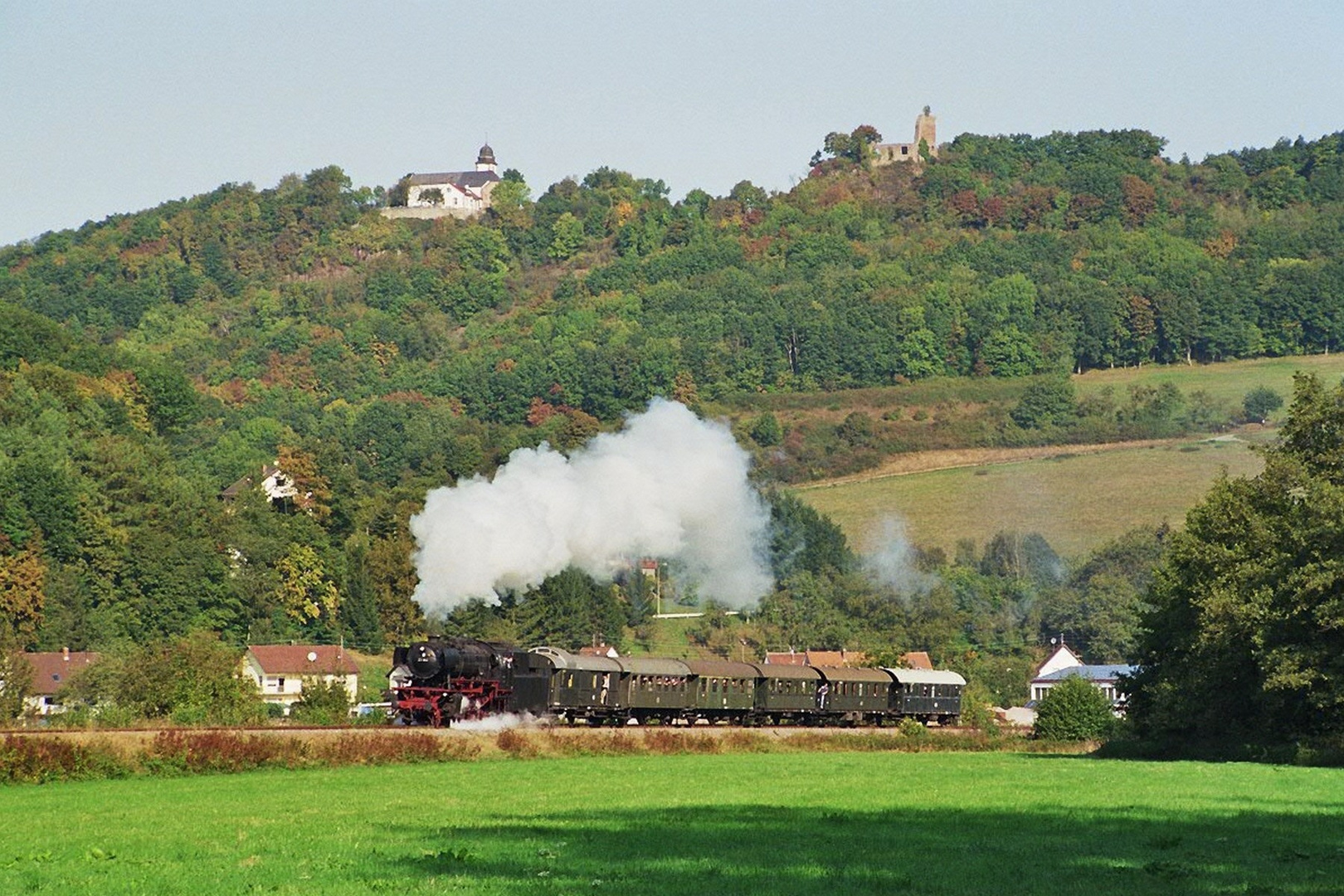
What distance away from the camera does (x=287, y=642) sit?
131875 mm

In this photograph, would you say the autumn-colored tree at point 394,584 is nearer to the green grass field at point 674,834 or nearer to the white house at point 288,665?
the white house at point 288,665

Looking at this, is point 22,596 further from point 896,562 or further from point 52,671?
point 896,562

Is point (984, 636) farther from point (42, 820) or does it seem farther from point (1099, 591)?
point (42, 820)

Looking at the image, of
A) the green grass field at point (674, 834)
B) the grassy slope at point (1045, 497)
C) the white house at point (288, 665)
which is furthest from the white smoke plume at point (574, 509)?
the grassy slope at point (1045, 497)

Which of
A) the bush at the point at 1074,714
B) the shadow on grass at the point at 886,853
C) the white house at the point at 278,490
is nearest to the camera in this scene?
the shadow on grass at the point at 886,853

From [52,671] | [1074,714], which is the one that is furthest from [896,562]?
[1074,714]

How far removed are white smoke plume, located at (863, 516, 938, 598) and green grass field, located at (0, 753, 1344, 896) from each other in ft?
357

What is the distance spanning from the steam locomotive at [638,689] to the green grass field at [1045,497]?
79.9m

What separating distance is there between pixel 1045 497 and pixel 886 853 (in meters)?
162

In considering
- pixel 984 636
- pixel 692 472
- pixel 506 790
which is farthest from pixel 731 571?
pixel 506 790

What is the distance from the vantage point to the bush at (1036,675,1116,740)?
261 feet

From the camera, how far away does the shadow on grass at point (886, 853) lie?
82.6ft

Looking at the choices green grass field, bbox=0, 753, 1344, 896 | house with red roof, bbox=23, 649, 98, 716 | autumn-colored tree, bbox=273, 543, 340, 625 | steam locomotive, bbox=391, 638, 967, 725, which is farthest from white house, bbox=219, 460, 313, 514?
green grass field, bbox=0, 753, 1344, 896

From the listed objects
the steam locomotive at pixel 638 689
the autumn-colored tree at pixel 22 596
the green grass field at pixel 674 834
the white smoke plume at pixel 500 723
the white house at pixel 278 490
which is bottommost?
the green grass field at pixel 674 834
